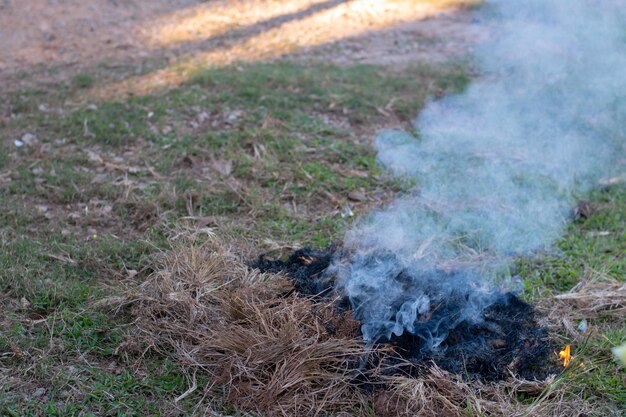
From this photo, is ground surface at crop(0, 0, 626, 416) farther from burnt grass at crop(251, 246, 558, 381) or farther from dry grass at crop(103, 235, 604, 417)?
burnt grass at crop(251, 246, 558, 381)

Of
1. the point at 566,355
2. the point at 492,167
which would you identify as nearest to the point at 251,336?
the point at 566,355

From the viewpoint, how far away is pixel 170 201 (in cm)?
390

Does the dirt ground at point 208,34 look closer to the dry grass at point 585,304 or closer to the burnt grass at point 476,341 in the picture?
the burnt grass at point 476,341

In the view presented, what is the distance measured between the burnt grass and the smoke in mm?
23

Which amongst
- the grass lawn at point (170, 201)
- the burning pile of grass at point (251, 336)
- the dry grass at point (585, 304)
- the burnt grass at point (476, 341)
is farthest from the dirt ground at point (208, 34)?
the dry grass at point (585, 304)

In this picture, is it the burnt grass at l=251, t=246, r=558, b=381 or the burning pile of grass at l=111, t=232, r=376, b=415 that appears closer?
the burning pile of grass at l=111, t=232, r=376, b=415

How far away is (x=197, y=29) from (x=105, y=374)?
4530 millimetres

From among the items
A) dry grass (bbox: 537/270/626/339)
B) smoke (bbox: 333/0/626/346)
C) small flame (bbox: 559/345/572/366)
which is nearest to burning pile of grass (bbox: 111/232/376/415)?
smoke (bbox: 333/0/626/346)

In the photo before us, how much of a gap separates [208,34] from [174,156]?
8.01 feet

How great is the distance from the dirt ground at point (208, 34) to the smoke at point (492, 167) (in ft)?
2.79

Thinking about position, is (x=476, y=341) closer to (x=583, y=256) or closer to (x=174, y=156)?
(x=583, y=256)

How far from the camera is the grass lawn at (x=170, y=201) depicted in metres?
2.73

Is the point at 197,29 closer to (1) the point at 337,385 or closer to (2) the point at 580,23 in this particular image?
(2) the point at 580,23

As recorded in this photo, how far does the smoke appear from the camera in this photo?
3023mm
